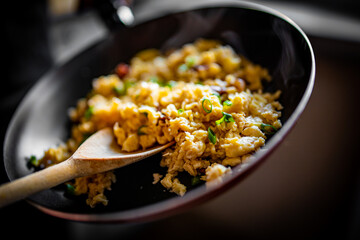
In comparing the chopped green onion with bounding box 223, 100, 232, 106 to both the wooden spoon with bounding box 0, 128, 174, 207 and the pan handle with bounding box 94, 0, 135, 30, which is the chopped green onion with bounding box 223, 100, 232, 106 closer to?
the wooden spoon with bounding box 0, 128, 174, 207

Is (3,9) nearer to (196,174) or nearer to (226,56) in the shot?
(226,56)

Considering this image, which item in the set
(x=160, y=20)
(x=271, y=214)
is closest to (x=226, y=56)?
(x=160, y=20)

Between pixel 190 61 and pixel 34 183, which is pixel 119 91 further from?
pixel 34 183

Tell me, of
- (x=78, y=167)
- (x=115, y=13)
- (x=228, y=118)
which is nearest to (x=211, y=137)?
(x=228, y=118)

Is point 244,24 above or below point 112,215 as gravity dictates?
above

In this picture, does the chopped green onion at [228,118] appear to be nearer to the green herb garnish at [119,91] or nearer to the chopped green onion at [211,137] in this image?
the chopped green onion at [211,137]

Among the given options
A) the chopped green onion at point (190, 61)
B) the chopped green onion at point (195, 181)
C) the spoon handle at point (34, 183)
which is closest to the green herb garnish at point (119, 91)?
the chopped green onion at point (190, 61)

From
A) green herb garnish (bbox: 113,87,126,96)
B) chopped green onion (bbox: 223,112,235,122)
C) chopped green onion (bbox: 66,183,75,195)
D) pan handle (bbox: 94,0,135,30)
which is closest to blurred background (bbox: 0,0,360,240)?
pan handle (bbox: 94,0,135,30)
